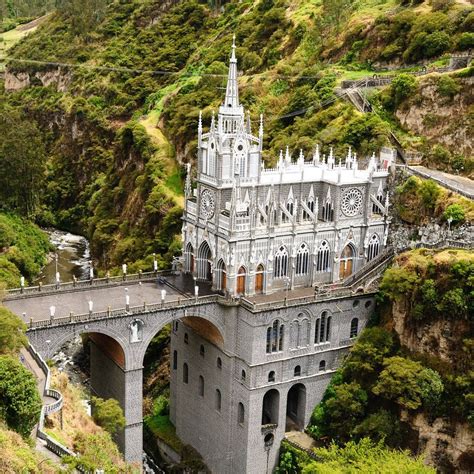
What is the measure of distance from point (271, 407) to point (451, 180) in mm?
30846

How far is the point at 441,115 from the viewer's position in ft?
280

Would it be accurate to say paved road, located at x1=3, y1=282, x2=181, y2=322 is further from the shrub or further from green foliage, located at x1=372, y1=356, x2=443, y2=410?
the shrub

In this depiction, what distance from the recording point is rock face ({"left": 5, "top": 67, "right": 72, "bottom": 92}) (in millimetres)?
168125

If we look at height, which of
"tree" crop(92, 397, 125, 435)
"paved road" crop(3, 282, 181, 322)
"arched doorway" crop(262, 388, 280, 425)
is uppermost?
"paved road" crop(3, 282, 181, 322)

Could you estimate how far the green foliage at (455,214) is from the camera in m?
69.6

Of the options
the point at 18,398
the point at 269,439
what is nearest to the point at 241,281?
the point at 269,439

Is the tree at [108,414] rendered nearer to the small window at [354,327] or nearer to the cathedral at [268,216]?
the cathedral at [268,216]

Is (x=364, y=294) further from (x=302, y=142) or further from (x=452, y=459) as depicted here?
(x=302, y=142)

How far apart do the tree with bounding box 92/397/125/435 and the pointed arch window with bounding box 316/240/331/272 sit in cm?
2350

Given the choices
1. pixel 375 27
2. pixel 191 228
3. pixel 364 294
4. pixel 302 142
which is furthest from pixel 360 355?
pixel 375 27

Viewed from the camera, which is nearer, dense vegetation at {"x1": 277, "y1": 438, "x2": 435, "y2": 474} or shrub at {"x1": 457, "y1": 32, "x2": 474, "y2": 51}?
dense vegetation at {"x1": 277, "y1": 438, "x2": 435, "y2": 474}

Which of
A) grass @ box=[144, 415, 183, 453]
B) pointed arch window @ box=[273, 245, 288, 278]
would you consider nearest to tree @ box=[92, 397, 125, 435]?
grass @ box=[144, 415, 183, 453]

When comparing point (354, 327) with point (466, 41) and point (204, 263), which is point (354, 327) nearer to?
point (204, 263)

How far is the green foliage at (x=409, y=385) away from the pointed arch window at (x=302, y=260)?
40.1 ft
